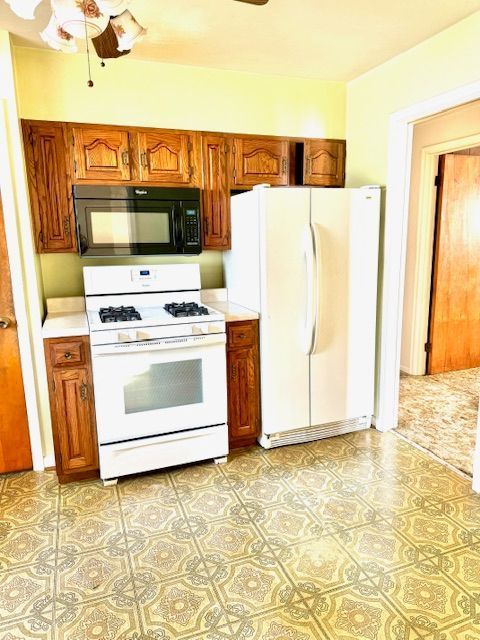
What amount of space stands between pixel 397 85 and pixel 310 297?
146 centimetres

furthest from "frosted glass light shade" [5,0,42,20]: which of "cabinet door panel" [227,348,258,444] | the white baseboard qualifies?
the white baseboard

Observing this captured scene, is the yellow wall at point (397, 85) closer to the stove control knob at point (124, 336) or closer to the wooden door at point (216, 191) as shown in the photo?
the wooden door at point (216, 191)

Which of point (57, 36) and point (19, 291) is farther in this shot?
point (19, 291)

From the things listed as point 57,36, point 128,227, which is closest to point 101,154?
point 128,227

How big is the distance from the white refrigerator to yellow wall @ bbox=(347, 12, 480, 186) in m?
0.43

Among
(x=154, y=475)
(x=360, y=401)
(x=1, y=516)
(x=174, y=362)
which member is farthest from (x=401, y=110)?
(x=1, y=516)

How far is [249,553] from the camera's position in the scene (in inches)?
77.7

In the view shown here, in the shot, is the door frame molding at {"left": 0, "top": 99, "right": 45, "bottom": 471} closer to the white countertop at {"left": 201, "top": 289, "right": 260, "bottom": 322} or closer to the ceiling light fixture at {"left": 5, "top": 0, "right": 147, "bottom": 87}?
the ceiling light fixture at {"left": 5, "top": 0, "right": 147, "bottom": 87}

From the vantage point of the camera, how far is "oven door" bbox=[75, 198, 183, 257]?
2695mm

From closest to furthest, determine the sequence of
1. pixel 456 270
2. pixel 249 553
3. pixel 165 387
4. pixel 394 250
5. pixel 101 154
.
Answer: pixel 249 553
pixel 165 387
pixel 101 154
pixel 394 250
pixel 456 270

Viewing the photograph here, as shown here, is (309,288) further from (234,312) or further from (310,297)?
(234,312)

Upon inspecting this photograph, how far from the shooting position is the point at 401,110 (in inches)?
108

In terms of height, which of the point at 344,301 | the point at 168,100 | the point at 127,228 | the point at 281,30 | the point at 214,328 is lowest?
the point at 214,328

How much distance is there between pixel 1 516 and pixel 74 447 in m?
0.48
